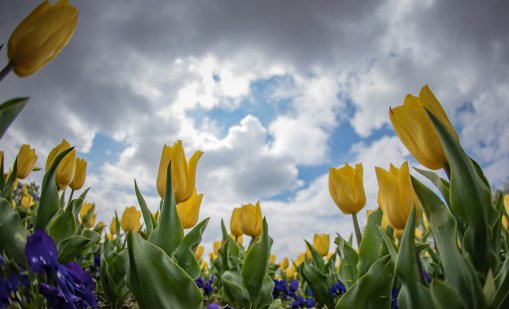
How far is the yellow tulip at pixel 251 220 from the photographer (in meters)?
3.49

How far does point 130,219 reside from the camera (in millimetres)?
4078

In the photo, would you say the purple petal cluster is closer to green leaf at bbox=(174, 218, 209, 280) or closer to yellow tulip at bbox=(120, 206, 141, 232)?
green leaf at bbox=(174, 218, 209, 280)

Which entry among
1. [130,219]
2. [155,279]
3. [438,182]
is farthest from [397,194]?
[130,219]

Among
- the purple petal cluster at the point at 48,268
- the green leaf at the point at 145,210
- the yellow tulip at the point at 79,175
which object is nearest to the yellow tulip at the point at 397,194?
the green leaf at the point at 145,210

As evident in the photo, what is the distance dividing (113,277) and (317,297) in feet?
6.08

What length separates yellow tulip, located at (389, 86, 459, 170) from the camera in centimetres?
142

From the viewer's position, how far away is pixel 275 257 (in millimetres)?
8242

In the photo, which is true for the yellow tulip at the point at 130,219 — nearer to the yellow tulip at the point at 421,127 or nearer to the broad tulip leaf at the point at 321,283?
the broad tulip leaf at the point at 321,283

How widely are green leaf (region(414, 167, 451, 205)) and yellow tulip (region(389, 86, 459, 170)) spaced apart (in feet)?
0.52

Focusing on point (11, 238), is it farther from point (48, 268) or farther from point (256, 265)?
point (256, 265)

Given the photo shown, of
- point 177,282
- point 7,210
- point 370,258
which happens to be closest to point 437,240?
point 370,258

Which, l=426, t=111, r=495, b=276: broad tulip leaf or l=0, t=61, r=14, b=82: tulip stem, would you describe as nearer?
l=426, t=111, r=495, b=276: broad tulip leaf

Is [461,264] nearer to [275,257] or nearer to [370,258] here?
[370,258]

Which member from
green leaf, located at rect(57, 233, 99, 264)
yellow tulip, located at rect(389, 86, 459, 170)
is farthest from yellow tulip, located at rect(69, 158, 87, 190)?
yellow tulip, located at rect(389, 86, 459, 170)
